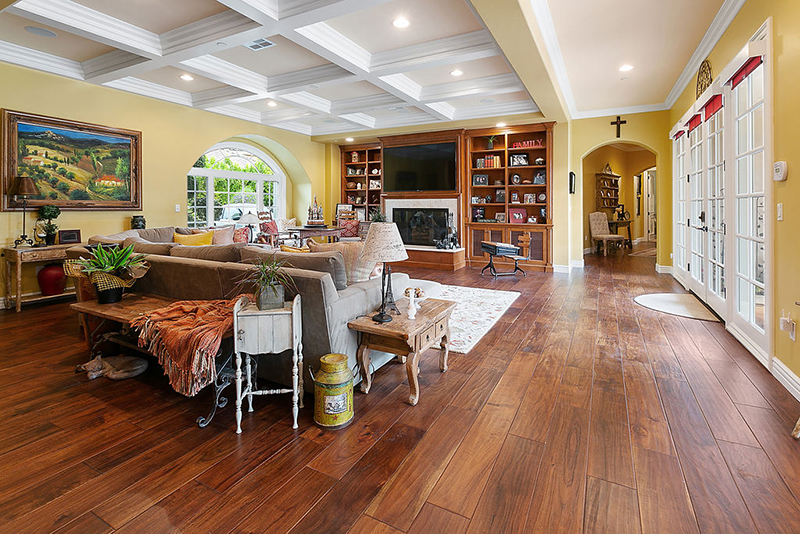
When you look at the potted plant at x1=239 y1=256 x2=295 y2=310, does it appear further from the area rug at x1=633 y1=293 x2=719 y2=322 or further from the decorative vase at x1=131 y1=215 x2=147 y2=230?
the decorative vase at x1=131 y1=215 x2=147 y2=230

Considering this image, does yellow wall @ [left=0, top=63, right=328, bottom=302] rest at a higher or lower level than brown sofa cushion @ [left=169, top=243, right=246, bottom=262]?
higher

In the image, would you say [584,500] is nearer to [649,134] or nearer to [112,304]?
[112,304]

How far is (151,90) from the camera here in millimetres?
5879

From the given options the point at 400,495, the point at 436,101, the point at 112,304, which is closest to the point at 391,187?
the point at 436,101

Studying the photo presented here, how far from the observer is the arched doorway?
1039 centimetres

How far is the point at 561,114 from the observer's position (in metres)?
6.79

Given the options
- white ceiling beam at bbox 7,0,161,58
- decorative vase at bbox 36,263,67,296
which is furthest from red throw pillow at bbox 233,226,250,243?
white ceiling beam at bbox 7,0,161,58

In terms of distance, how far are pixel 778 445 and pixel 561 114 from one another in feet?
19.6

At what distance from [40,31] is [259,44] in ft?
7.03

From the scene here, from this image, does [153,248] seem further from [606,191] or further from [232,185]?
[606,191]

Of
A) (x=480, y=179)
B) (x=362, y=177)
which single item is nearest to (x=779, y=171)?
(x=480, y=179)

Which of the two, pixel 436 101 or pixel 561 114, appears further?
pixel 561 114

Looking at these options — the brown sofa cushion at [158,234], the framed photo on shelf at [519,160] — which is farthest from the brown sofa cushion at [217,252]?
the framed photo on shelf at [519,160]

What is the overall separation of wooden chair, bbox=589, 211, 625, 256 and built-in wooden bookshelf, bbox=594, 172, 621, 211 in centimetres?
37
